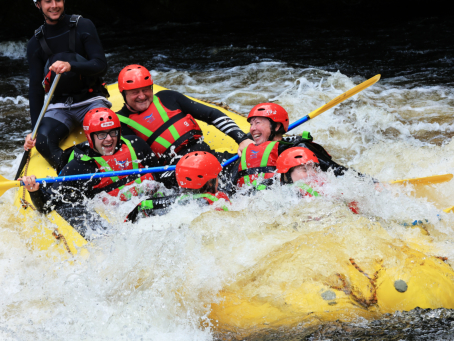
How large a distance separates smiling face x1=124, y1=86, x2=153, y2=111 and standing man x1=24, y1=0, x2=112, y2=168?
0.34 metres

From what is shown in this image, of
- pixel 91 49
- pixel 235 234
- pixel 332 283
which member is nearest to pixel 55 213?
pixel 235 234

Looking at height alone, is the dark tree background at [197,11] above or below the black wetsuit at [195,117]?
above

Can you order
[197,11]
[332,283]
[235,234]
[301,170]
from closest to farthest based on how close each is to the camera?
[332,283]
[235,234]
[301,170]
[197,11]

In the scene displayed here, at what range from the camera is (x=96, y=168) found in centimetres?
369

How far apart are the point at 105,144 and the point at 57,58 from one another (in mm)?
1040

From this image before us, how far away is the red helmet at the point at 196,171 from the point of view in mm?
3010

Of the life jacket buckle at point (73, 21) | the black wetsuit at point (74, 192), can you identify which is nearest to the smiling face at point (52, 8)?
the life jacket buckle at point (73, 21)

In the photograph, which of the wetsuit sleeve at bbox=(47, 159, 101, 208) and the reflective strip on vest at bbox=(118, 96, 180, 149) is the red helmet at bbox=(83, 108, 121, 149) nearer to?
the wetsuit sleeve at bbox=(47, 159, 101, 208)

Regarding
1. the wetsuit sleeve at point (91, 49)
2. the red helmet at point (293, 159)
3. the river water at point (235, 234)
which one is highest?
the wetsuit sleeve at point (91, 49)

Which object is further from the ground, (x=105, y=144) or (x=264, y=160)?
(x=105, y=144)

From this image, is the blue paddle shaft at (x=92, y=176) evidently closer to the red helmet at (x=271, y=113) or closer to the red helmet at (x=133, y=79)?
the red helmet at (x=133, y=79)

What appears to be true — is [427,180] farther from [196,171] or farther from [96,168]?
[96,168]

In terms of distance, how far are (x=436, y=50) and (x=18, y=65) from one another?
879 cm

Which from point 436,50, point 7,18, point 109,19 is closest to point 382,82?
point 436,50
